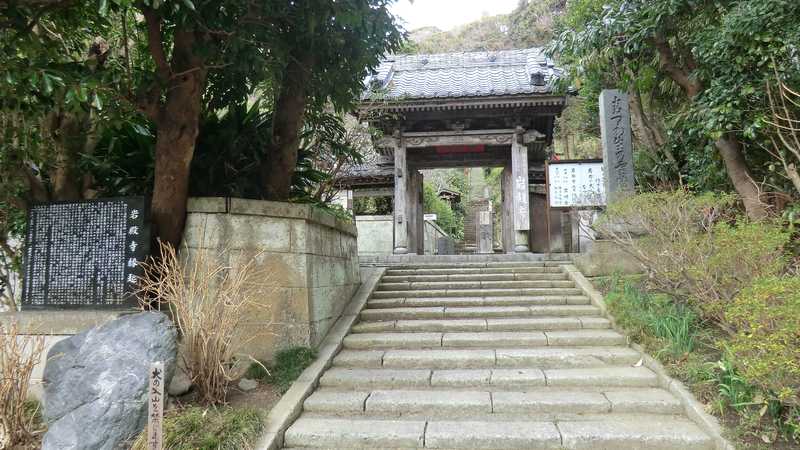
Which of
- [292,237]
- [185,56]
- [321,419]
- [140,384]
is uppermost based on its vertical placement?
[185,56]

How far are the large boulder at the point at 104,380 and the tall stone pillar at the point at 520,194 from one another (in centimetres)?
882

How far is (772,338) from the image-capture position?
113 inches

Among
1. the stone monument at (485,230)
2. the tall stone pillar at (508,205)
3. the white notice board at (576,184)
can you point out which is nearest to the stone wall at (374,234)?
the tall stone pillar at (508,205)

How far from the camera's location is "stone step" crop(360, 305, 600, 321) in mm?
6172

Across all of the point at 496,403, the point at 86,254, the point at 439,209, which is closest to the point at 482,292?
the point at 496,403

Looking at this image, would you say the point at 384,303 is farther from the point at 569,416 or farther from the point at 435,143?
the point at 435,143

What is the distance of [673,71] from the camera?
698 cm

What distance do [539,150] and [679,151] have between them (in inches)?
170

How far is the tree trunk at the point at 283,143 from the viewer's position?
5.57 m

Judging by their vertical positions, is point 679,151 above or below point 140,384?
above

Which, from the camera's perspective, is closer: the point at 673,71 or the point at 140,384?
the point at 140,384

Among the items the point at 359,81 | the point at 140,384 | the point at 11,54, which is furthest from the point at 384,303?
the point at 11,54

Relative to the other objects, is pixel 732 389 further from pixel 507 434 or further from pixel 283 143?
pixel 283 143

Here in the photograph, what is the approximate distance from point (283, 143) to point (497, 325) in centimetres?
374
